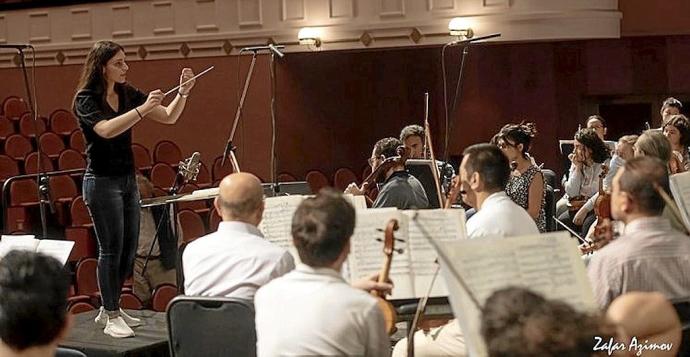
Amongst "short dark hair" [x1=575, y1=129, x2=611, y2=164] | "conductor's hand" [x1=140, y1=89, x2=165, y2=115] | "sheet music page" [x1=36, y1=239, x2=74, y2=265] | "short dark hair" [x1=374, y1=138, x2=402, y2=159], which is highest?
"conductor's hand" [x1=140, y1=89, x2=165, y2=115]

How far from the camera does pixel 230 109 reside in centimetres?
1062

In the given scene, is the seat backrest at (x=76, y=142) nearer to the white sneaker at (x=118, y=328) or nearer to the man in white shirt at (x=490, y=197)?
the white sneaker at (x=118, y=328)

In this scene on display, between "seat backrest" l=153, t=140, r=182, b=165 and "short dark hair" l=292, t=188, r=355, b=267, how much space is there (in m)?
7.18

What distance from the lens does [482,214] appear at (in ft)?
13.5

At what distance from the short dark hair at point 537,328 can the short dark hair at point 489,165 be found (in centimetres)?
241

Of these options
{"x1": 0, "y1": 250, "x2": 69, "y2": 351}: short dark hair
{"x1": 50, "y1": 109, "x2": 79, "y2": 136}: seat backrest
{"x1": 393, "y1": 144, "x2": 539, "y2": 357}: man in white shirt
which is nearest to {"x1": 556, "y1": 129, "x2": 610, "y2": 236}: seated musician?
{"x1": 393, "y1": 144, "x2": 539, "y2": 357}: man in white shirt

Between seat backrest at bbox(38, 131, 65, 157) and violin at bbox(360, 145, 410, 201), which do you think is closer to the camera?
violin at bbox(360, 145, 410, 201)

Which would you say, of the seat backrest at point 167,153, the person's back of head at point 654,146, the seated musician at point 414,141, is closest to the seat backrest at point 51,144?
the seat backrest at point 167,153

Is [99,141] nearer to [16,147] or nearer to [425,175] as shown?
[425,175]

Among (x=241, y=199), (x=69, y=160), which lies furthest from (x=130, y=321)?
(x=69, y=160)

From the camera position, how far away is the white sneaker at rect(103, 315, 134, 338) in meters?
4.91

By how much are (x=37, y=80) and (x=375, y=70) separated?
3.94 m

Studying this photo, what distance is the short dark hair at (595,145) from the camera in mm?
7598

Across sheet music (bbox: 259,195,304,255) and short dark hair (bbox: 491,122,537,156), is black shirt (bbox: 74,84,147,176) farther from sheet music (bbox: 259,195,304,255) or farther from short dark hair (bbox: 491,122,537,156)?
short dark hair (bbox: 491,122,537,156)
